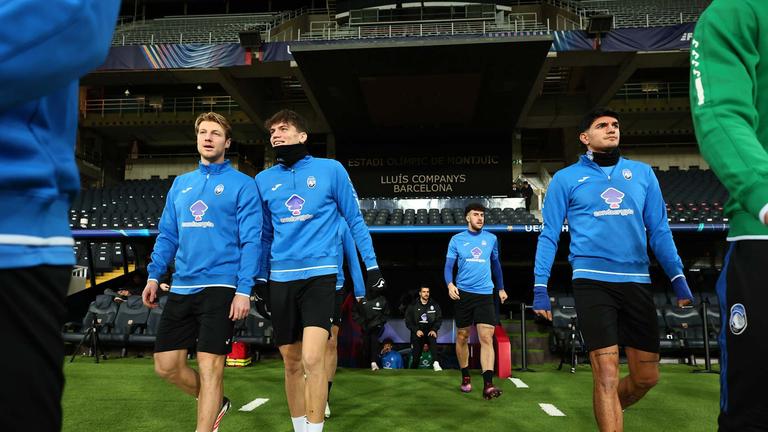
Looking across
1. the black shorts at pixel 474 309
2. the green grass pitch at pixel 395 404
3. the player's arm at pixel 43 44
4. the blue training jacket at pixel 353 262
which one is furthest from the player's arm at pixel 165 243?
the black shorts at pixel 474 309

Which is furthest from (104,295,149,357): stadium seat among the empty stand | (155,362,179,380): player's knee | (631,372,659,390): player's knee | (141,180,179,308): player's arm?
the empty stand

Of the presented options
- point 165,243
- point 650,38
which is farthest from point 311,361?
point 650,38

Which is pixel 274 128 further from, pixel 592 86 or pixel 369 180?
pixel 592 86

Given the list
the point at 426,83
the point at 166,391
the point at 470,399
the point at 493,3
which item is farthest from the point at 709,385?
the point at 493,3

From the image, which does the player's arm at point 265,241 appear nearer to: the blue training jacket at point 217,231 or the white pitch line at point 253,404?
the blue training jacket at point 217,231

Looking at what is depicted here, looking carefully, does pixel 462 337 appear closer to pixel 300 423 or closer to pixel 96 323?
pixel 300 423

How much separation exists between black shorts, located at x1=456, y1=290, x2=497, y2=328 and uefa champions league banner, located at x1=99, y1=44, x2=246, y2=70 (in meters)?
13.1

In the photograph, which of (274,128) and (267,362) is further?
(267,362)

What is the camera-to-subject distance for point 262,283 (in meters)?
3.78

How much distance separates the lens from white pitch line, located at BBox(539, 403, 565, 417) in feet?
17.0

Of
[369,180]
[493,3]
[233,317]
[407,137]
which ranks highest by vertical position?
[493,3]

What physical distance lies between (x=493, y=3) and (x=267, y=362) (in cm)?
1777

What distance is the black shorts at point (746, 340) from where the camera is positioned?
51.5 inches

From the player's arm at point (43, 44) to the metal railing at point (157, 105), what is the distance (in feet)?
76.8
